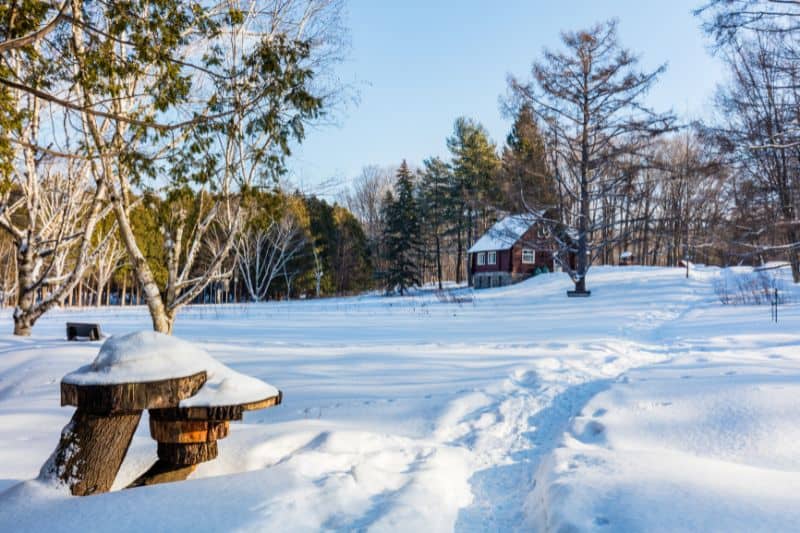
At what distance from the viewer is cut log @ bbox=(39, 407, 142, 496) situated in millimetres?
2654

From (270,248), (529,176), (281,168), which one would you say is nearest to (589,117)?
(529,176)

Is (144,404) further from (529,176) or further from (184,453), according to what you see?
(529,176)

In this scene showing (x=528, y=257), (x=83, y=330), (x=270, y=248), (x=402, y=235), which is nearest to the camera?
(x=83, y=330)

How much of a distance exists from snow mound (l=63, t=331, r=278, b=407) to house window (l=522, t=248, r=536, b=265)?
3716cm

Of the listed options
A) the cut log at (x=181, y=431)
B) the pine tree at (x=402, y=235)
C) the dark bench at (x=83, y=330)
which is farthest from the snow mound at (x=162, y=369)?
the pine tree at (x=402, y=235)

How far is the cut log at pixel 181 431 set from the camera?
281 centimetres

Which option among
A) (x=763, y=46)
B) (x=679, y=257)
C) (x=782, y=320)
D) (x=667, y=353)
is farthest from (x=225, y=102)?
(x=679, y=257)

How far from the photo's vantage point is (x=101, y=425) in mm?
2697

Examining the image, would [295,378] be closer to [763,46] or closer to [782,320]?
[782,320]

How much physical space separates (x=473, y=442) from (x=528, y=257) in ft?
118

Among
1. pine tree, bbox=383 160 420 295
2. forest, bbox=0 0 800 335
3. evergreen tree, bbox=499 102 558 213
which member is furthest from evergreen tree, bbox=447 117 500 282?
evergreen tree, bbox=499 102 558 213

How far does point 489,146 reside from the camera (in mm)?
44344

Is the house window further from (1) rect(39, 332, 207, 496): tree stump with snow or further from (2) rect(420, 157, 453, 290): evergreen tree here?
(1) rect(39, 332, 207, 496): tree stump with snow

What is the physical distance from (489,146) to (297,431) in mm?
43241
